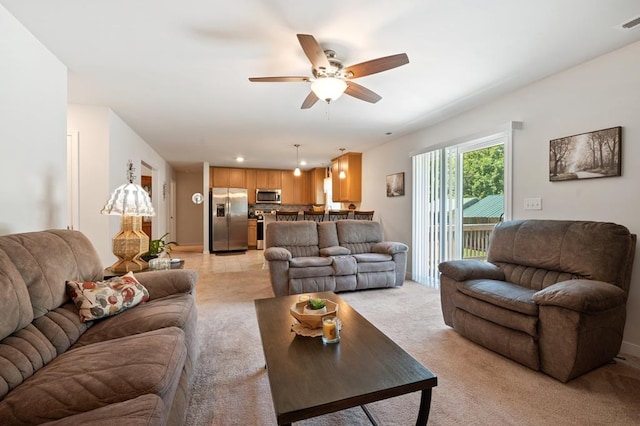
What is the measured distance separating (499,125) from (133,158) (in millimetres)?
5096

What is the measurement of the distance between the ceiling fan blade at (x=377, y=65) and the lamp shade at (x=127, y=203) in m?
2.03

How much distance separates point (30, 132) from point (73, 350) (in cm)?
174

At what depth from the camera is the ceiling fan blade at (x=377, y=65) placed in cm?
188

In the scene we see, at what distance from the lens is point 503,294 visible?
214cm

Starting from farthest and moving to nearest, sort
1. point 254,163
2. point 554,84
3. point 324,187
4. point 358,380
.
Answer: point 324,187 < point 254,163 < point 554,84 < point 358,380

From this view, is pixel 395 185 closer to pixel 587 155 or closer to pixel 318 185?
pixel 587 155

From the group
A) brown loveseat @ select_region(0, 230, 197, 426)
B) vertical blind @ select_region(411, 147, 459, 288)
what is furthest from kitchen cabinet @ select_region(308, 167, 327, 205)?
brown loveseat @ select_region(0, 230, 197, 426)

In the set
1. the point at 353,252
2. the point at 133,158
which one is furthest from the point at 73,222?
the point at 353,252

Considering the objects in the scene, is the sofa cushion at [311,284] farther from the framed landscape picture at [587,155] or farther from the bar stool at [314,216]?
the framed landscape picture at [587,155]

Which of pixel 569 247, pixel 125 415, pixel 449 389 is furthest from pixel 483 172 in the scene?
pixel 125 415

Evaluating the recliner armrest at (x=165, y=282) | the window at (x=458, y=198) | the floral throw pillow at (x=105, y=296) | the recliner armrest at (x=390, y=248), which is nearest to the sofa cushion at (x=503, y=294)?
the window at (x=458, y=198)

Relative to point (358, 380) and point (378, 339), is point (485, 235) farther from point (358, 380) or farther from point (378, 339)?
point (358, 380)

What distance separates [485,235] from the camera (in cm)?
372

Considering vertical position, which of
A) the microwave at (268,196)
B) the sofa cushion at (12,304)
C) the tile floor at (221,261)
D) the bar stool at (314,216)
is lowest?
the tile floor at (221,261)
